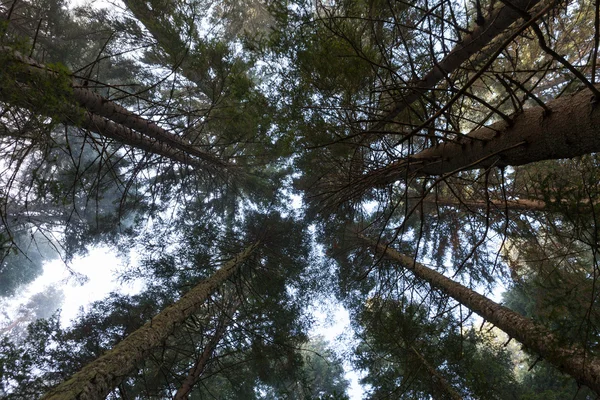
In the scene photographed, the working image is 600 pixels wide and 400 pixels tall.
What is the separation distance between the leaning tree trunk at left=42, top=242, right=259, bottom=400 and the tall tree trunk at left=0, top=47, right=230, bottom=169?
2.18m

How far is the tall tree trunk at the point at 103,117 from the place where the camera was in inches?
109

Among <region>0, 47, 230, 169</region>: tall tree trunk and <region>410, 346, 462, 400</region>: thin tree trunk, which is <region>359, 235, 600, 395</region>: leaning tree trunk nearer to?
<region>410, 346, 462, 400</region>: thin tree trunk

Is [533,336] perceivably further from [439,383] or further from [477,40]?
[477,40]

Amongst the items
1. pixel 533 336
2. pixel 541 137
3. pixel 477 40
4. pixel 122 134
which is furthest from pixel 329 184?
pixel 541 137

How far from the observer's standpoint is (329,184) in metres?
6.85

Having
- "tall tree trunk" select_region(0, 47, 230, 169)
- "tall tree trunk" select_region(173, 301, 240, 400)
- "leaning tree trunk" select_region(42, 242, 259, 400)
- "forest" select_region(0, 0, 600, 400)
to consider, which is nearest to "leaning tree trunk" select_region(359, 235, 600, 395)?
"forest" select_region(0, 0, 600, 400)

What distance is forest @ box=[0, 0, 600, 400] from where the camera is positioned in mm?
2635

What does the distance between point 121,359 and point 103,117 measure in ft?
12.3

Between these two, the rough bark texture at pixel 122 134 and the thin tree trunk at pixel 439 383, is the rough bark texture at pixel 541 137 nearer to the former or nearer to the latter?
the thin tree trunk at pixel 439 383

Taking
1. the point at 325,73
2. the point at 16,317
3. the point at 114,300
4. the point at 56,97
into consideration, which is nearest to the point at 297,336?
the point at 114,300

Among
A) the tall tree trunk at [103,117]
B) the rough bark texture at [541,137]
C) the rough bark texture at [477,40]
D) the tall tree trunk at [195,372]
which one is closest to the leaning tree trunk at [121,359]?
the tall tree trunk at [195,372]

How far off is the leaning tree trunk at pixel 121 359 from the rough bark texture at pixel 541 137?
2907mm

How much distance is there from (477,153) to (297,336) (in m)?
6.61

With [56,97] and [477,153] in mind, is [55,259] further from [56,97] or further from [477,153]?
[477,153]
